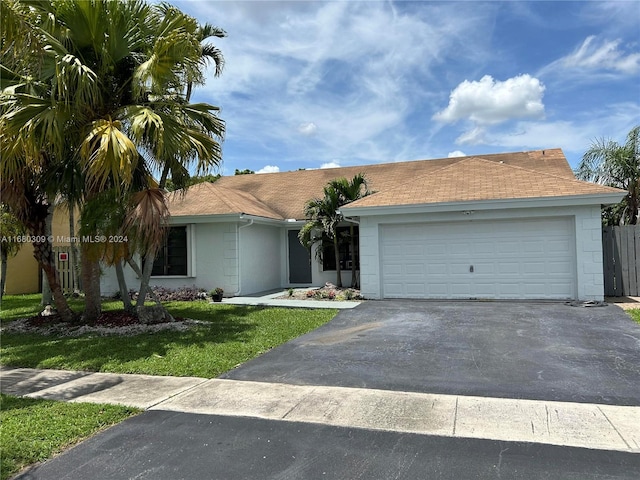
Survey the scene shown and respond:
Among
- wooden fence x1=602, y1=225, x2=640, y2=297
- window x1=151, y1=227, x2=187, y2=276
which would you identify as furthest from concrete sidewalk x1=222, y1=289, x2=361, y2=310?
wooden fence x1=602, y1=225, x2=640, y2=297

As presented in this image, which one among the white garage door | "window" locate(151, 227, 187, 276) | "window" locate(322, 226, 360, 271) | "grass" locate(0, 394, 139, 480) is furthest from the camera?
"window" locate(322, 226, 360, 271)

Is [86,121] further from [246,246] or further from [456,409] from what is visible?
[456,409]

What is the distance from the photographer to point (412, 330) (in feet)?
30.9

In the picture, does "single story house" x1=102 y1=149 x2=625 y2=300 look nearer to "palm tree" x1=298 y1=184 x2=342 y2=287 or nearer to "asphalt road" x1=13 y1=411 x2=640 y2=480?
"palm tree" x1=298 y1=184 x2=342 y2=287

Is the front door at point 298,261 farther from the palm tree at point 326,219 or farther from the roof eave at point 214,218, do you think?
the roof eave at point 214,218

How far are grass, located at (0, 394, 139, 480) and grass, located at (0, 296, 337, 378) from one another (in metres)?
1.55

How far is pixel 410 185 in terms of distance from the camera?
15312 mm

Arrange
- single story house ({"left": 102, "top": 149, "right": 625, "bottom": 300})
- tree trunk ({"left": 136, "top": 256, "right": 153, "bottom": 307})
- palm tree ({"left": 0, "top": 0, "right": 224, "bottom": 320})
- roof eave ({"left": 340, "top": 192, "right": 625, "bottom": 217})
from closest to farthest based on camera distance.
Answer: palm tree ({"left": 0, "top": 0, "right": 224, "bottom": 320}) → tree trunk ({"left": 136, "top": 256, "right": 153, "bottom": 307}) → roof eave ({"left": 340, "top": 192, "right": 625, "bottom": 217}) → single story house ({"left": 102, "top": 149, "right": 625, "bottom": 300})

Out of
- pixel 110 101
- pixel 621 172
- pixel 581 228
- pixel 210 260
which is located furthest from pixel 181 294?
pixel 621 172

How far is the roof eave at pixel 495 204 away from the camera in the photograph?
1188 cm

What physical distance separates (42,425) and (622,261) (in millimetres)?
14500

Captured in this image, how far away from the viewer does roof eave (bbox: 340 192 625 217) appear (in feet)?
39.0

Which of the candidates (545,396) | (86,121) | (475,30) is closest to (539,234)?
(475,30)

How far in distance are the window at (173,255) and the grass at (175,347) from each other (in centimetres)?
493
